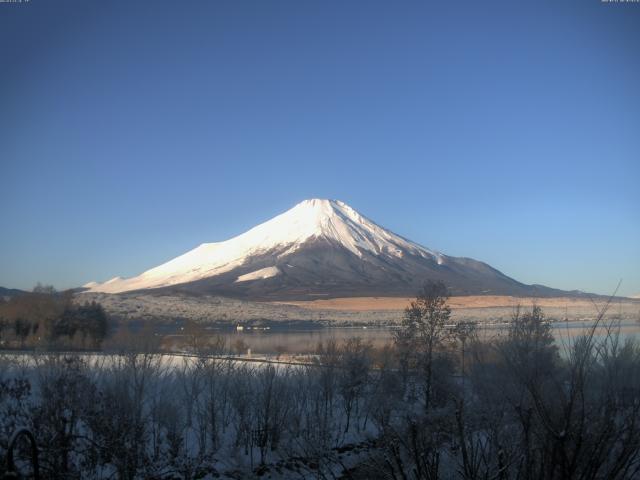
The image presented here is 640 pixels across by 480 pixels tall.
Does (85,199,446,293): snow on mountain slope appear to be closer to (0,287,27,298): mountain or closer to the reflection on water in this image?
(0,287,27,298): mountain

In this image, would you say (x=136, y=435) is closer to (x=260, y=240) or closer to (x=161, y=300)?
(x=161, y=300)

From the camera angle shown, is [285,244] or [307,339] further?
[285,244]

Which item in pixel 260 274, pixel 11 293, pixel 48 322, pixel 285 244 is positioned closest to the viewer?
pixel 48 322

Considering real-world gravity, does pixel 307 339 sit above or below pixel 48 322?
below

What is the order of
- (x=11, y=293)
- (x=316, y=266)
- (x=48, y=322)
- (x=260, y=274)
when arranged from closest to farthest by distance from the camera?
(x=48, y=322)
(x=11, y=293)
(x=260, y=274)
(x=316, y=266)

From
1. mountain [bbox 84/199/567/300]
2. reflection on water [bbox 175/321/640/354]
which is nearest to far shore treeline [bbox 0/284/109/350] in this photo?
reflection on water [bbox 175/321/640/354]

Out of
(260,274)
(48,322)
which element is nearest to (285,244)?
(260,274)

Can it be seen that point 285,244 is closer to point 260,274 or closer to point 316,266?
point 316,266
